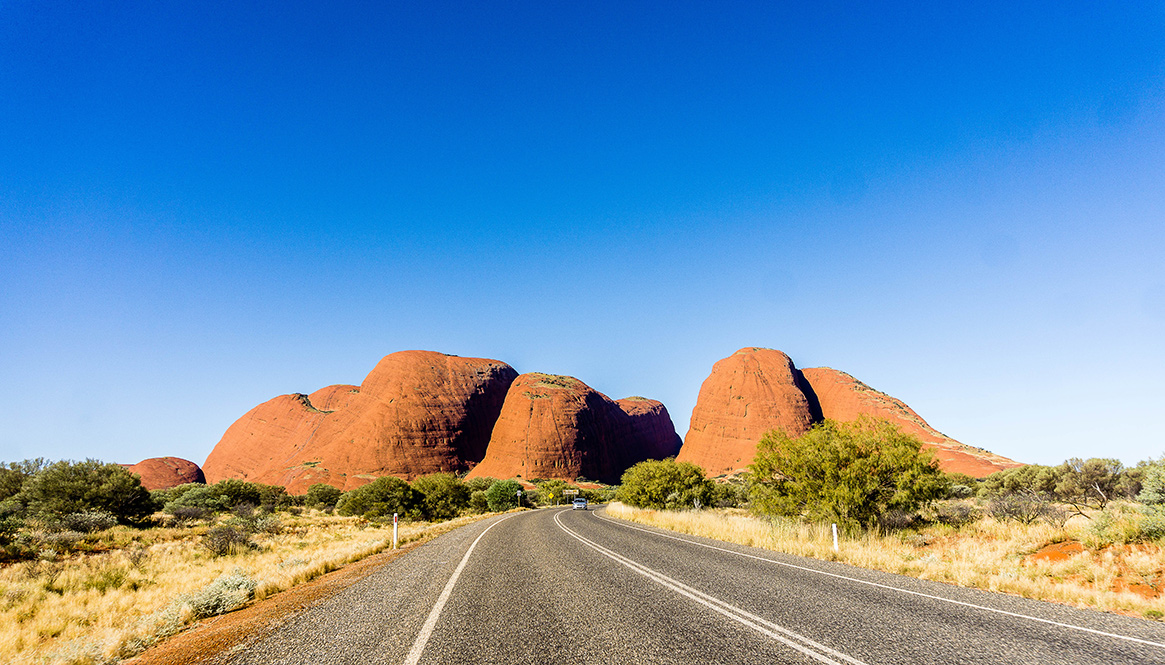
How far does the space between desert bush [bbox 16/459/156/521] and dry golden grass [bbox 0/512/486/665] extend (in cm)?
625

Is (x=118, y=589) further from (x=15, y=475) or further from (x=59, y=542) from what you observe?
(x=15, y=475)

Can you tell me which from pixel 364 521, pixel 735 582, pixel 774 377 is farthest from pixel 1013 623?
pixel 774 377

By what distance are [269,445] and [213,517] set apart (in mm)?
95240

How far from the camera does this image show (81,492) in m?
26.2

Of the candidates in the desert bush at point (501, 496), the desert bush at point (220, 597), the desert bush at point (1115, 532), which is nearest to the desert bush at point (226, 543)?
the desert bush at point (220, 597)

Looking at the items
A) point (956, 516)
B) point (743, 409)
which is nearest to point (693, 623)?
point (956, 516)

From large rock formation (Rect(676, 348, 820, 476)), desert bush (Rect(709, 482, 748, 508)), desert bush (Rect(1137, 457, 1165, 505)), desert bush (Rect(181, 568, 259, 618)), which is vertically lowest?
desert bush (Rect(709, 482, 748, 508))

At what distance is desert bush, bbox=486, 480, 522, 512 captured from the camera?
5550 cm

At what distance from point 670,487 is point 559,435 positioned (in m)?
62.8

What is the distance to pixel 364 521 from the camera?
36.8 m

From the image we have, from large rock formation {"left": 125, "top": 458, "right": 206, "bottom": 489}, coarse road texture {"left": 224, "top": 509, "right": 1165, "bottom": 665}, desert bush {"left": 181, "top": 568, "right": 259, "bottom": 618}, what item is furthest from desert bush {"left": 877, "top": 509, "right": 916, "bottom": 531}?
large rock formation {"left": 125, "top": 458, "right": 206, "bottom": 489}

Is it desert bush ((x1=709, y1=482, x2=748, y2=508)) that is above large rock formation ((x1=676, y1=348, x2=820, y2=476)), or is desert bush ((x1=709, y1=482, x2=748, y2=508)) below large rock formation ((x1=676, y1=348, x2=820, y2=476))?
below

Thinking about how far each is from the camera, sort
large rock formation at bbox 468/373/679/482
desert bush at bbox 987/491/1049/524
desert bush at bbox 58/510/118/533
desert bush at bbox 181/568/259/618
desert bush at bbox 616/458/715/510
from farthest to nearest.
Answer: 1. large rock formation at bbox 468/373/679/482
2. desert bush at bbox 616/458/715/510
3. desert bush at bbox 58/510/118/533
4. desert bush at bbox 987/491/1049/524
5. desert bush at bbox 181/568/259/618

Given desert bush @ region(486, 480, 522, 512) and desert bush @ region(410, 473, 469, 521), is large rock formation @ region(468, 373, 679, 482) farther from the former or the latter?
desert bush @ region(410, 473, 469, 521)
